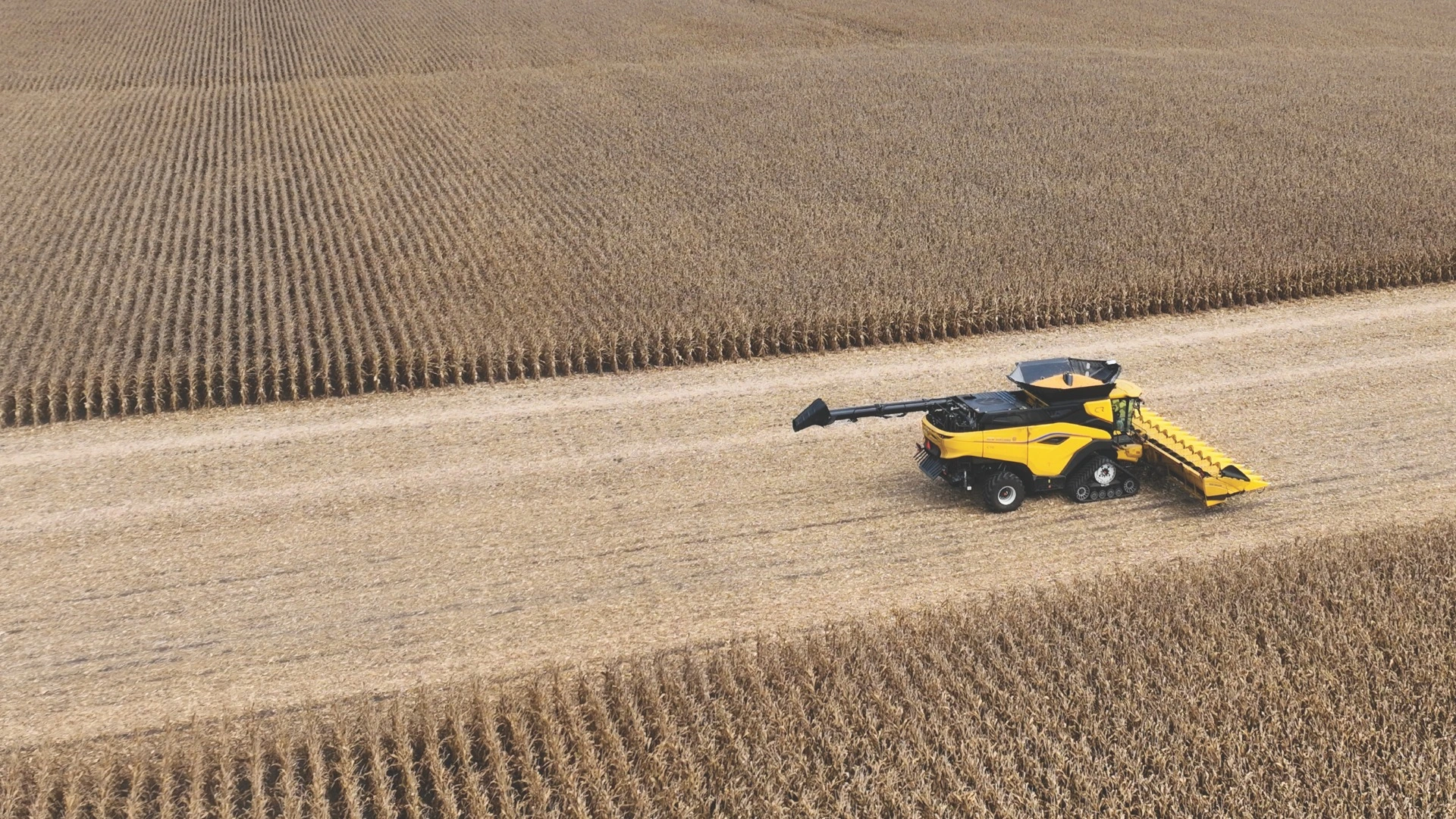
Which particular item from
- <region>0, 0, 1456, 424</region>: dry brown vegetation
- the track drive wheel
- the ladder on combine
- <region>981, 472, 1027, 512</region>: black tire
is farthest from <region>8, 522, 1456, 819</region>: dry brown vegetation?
<region>0, 0, 1456, 424</region>: dry brown vegetation

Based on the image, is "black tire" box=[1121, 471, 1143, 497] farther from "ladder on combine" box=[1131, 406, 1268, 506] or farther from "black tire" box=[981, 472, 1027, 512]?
"black tire" box=[981, 472, 1027, 512]

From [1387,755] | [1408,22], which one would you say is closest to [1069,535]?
[1387,755]

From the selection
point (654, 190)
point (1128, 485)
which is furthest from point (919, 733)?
point (654, 190)

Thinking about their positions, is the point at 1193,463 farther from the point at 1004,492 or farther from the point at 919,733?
the point at 919,733

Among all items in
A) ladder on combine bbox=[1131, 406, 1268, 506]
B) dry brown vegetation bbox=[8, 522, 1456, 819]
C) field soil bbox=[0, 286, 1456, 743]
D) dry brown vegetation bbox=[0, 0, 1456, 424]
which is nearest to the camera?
dry brown vegetation bbox=[8, 522, 1456, 819]

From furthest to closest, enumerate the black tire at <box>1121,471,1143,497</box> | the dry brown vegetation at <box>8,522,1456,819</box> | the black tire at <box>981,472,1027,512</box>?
the black tire at <box>1121,471,1143,497</box> < the black tire at <box>981,472,1027,512</box> < the dry brown vegetation at <box>8,522,1456,819</box>

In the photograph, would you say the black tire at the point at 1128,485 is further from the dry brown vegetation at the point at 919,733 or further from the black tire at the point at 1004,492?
the dry brown vegetation at the point at 919,733
